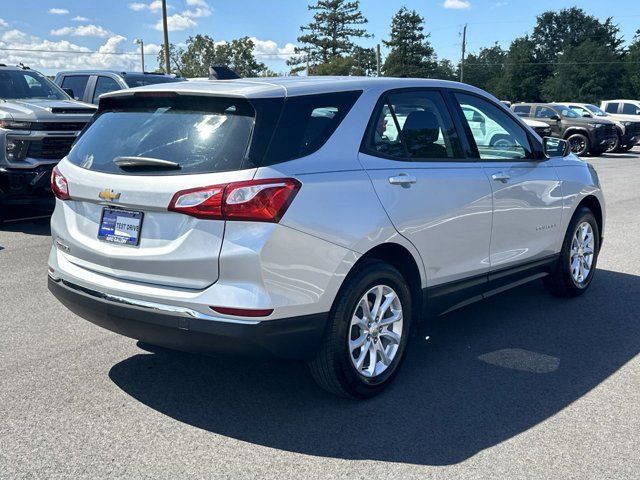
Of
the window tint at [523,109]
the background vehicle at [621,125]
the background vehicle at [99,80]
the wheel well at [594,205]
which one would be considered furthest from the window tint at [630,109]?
the wheel well at [594,205]

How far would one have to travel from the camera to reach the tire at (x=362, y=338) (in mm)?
3654

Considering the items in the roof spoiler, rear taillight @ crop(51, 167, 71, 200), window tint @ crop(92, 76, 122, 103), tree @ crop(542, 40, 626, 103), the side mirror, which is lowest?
rear taillight @ crop(51, 167, 71, 200)

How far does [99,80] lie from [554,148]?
921 centimetres

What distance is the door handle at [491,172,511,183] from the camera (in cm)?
482

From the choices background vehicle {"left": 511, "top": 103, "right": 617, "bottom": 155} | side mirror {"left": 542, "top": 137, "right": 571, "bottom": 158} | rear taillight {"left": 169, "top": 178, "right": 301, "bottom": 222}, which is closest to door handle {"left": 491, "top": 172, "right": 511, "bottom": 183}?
side mirror {"left": 542, "top": 137, "right": 571, "bottom": 158}

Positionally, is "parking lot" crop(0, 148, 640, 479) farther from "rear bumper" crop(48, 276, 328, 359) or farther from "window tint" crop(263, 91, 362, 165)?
"window tint" crop(263, 91, 362, 165)

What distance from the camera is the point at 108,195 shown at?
3.62m

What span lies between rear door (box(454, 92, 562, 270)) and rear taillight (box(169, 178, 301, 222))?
6.56 feet

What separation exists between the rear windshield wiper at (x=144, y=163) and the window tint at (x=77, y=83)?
995cm

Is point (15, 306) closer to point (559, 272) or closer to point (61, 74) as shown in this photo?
point (559, 272)

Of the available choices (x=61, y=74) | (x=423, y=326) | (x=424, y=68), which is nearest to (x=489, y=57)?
(x=424, y=68)

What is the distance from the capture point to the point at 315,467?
3.19 meters

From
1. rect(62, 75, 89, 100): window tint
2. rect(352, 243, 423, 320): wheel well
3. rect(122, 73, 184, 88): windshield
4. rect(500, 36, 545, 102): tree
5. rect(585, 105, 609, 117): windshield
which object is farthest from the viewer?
rect(500, 36, 545, 102): tree

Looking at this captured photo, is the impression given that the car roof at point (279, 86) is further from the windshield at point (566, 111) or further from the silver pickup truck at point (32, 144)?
the windshield at point (566, 111)
